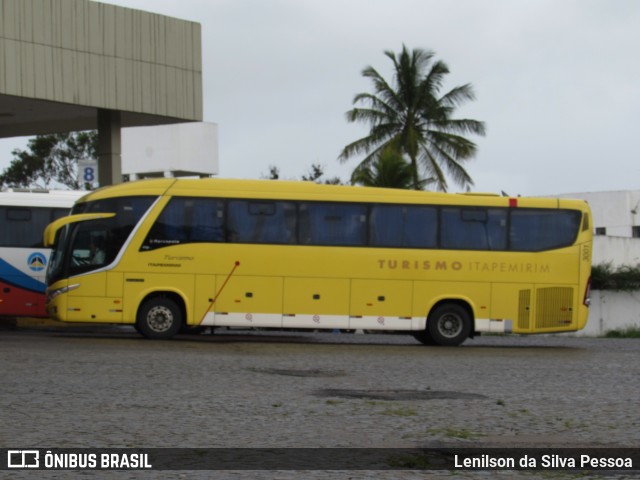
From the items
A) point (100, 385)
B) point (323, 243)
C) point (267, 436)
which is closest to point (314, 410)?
point (267, 436)

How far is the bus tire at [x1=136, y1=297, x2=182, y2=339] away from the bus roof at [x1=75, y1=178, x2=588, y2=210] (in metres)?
2.14

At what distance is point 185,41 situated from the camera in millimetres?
34375

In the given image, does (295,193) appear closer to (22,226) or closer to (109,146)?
(22,226)

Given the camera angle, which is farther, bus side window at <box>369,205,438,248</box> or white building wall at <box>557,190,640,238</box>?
white building wall at <box>557,190,640,238</box>

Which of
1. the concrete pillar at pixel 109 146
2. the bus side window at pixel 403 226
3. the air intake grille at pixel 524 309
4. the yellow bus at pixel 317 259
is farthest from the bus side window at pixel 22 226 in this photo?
the air intake grille at pixel 524 309

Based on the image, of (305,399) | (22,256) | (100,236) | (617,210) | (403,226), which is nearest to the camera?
(305,399)

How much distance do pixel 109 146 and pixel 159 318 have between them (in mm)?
10945

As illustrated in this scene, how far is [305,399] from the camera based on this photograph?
536 inches

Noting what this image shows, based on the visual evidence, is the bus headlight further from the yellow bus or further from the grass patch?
the grass patch

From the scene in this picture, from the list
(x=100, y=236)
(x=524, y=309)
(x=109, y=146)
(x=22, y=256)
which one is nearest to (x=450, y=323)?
(x=524, y=309)

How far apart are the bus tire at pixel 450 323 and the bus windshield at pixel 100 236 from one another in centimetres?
608

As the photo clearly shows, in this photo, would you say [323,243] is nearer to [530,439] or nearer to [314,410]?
[314,410]

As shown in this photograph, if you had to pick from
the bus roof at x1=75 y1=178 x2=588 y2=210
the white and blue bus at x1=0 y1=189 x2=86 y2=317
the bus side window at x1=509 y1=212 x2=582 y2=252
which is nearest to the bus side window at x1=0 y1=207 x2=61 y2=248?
the white and blue bus at x1=0 y1=189 x2=86 y2=317

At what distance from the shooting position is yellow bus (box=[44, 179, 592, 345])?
24516 millimetres
